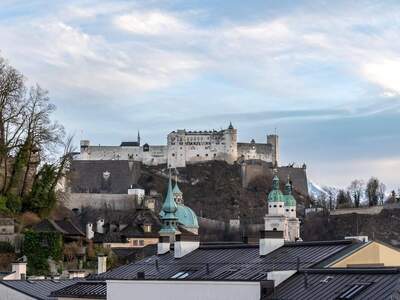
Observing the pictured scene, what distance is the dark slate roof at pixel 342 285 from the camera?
23.2m

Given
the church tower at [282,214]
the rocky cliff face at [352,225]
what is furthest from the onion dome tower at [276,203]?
the rocky cliff face at [352,225]

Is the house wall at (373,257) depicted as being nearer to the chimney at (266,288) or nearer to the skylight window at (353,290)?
the chimney at (266,288)

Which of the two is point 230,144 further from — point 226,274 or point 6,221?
point 226,274

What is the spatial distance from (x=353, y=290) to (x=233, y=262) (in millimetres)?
6797

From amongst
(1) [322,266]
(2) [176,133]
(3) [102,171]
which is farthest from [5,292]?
(2) [176,133]

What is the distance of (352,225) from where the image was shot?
144250 millimetres

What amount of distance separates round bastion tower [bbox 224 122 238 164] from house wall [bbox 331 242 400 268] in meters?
151

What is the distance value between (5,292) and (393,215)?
118 meters

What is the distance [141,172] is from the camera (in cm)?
17238

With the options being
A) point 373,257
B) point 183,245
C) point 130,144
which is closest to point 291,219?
point 130,144

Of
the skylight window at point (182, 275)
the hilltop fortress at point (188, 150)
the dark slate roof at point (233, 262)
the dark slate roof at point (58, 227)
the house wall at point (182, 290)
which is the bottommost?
the house wall at point (182, 290)

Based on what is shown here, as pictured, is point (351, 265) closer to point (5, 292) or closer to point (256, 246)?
point (256, 246)

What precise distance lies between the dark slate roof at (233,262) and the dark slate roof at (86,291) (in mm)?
388

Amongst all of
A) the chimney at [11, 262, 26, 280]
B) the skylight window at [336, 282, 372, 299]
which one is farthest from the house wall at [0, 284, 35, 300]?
the skylight window at [336, 282, 372, 299]
